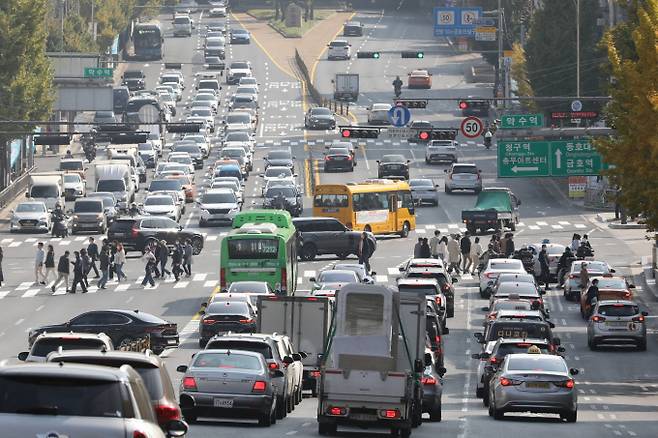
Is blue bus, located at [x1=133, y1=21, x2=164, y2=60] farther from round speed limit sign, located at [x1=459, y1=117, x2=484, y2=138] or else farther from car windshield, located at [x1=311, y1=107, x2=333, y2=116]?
round speed limit sign, located at [x1=459, y1=117, x2=484, y2=138]

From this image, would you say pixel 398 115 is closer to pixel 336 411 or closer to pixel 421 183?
pixel 421 183

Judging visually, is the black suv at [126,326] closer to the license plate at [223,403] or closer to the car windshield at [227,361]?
the car windshield at [227,361]

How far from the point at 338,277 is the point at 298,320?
48.7 ft

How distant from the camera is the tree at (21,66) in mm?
94875

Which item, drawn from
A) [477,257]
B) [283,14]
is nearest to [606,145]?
[477,257]

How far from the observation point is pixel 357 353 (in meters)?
28.5

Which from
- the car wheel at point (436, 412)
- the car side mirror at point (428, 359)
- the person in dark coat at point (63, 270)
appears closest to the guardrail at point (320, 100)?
the person in dark coat at point (63, 270)

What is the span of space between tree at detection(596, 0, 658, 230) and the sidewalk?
98667 mm

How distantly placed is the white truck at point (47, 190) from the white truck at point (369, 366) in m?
56.1

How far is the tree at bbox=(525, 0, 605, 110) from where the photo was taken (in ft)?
346

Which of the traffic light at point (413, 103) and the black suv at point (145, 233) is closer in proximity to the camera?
the black suv at point (145, 233)

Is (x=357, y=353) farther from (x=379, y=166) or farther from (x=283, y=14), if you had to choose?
(x=283, y=14)

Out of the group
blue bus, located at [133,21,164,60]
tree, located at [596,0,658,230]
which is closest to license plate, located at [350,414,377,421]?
tree, located at [596,0,658,230]

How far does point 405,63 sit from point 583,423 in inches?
4876
